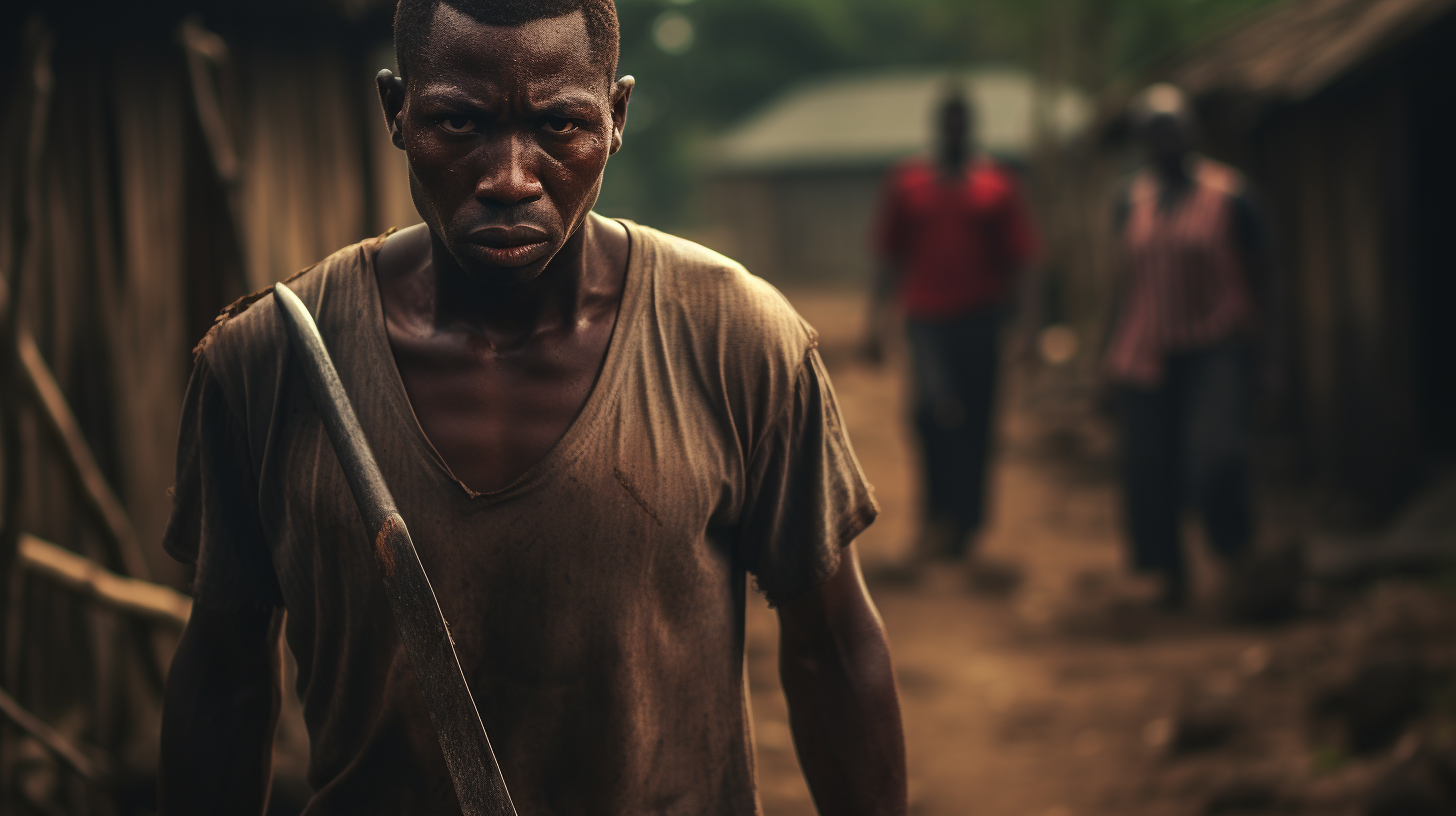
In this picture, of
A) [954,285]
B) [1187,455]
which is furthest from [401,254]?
[954,285]

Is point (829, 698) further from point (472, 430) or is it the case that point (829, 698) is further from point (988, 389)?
point (988, 389)

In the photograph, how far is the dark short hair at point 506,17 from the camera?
1331mm

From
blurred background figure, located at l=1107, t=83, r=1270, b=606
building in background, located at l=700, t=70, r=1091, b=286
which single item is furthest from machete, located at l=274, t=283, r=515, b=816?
building in background, located at l=700, t=70, r=1091, b=286

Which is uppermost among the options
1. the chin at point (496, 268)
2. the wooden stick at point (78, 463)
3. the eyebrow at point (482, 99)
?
the eyebrow at point (482, 99)

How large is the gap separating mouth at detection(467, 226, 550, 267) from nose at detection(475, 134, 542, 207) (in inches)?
1.1

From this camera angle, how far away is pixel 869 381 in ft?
48.9

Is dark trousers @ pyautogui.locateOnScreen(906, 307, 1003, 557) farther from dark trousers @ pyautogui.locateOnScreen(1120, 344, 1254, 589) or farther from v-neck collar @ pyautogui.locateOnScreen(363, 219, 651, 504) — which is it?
v-neck collar @ pyautogui.locateOnScreen(363, 219, 651, 504)

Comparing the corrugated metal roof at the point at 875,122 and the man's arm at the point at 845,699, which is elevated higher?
the corrugated metal roof at the point at 875,122

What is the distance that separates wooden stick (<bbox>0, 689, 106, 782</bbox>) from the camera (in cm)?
283

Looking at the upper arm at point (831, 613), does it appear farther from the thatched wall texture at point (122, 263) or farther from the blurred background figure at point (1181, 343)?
the blurred background figure at point (1181, 343)

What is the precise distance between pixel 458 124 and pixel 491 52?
2.9 inches

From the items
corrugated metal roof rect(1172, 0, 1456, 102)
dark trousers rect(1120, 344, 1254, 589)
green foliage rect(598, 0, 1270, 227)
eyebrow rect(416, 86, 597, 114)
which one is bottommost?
dark trousers rect(1120, 344, 1254, 589)

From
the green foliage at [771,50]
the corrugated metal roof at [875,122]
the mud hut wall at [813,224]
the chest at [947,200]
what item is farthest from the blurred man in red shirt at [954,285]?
the mud hut wall at [813,224]

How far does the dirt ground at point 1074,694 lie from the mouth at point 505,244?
10.6ft
